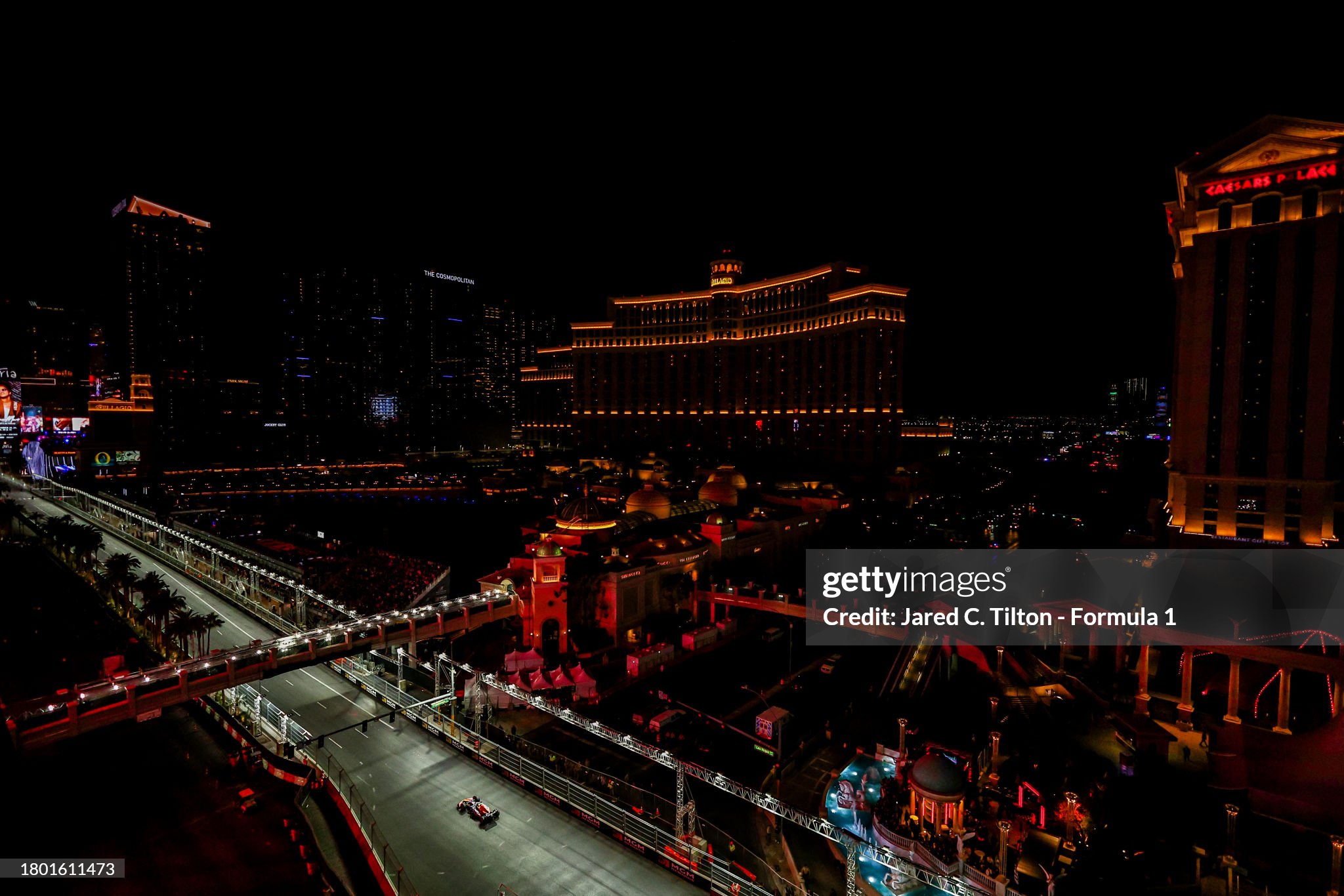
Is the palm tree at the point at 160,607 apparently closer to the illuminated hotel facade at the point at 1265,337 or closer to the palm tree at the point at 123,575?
the palm tree at the point at 123,575

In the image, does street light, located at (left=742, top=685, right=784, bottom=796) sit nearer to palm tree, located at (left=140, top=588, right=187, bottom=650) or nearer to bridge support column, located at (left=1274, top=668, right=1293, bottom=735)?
bridge support column, located at (left=1274, top=668, right=1293, bottom=735)

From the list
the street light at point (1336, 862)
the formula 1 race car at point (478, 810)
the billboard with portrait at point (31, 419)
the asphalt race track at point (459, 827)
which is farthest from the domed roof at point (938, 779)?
the billboard with portrait at point (31, 419)

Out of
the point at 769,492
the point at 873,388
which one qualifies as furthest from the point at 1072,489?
the point at 769,492

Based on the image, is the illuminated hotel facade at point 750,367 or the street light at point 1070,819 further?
the illuminated hotel facade at point 750,367

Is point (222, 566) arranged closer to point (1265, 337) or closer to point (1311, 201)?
point (1265, 337)

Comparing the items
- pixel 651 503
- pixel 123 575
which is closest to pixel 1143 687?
pixel 651 503

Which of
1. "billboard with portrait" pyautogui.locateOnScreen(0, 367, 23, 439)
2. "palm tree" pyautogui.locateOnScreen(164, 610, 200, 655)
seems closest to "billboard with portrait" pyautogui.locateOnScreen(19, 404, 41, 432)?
"billboard with portrait" pyautogui.locateOnScreen(0, 367, 23, 439)
